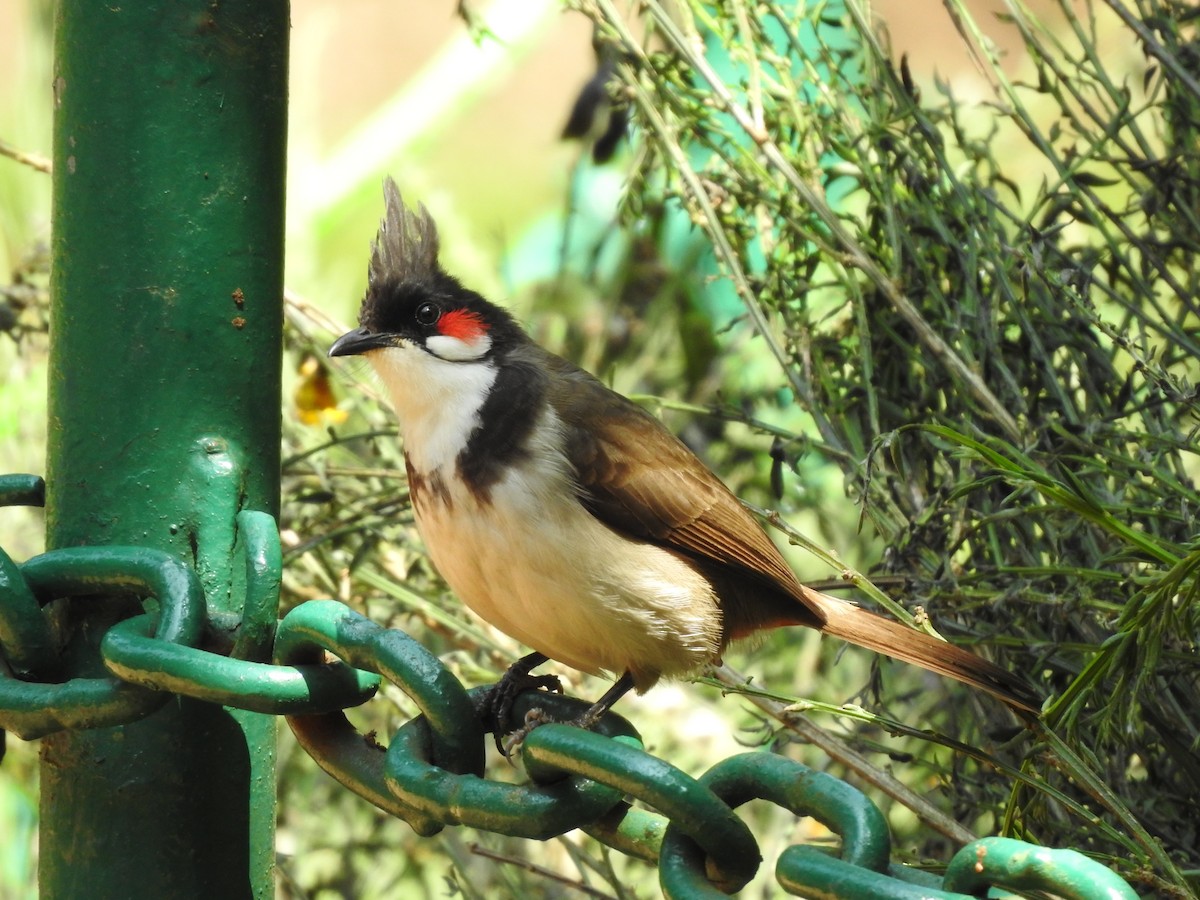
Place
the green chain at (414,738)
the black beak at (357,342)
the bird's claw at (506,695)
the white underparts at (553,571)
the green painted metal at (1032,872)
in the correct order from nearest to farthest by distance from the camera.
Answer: the green painted metal at (1032,872), the green chain at (414,738), the bird's claw at (506,695), the white underparts at (553,571), the black beak at (357,342)

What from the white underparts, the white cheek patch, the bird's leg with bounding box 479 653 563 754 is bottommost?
the bird's leg with bounding box 479 653 563 754

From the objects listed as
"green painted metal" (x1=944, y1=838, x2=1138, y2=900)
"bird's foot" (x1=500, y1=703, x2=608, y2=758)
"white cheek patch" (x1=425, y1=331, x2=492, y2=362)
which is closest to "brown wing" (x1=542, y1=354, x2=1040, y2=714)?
"white cheek patch" (x1=425, y1=331, x2=492, y2=362)

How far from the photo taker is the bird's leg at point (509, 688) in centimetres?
172

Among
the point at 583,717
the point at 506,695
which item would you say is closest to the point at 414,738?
the point at 583,717

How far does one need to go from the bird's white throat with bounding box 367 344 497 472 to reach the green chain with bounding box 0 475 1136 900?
77 centimetres

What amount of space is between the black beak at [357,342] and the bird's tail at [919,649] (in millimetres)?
791

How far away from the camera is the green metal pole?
1.36m

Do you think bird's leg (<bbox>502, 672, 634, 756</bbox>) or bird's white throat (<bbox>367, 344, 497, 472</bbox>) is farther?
bird's white throat (<bbox>367, 344, 497, 472</bbox>)

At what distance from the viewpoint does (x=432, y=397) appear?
2256 mm

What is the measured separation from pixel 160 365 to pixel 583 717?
20.8 inches

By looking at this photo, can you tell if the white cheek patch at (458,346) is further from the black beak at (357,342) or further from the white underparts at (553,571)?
the white underparts at (553,571)

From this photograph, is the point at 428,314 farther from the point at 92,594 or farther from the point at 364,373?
the point at 92,594

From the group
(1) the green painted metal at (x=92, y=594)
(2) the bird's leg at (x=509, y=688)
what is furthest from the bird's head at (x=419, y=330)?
(1) the green painted metal at (x=92, y=594)

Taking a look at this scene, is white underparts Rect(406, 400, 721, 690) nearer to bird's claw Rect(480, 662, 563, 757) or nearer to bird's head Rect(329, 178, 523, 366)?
bird's claw Rect(480, 662, 563, 757)
